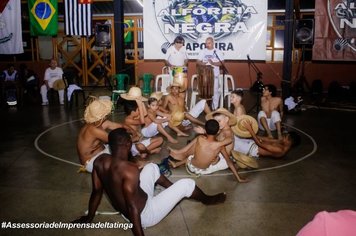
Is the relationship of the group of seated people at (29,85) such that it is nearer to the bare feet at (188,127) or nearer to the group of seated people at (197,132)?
the bare feet at (188,127)

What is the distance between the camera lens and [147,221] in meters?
3.52

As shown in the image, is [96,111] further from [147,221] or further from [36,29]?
[36,29]

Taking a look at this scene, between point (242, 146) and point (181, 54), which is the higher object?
point (181, 54)

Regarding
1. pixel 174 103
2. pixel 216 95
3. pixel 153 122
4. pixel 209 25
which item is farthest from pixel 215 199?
pixel 209 25

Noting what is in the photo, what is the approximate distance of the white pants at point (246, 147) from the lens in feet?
19.9

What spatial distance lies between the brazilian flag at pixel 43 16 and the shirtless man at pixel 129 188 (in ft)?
35.3

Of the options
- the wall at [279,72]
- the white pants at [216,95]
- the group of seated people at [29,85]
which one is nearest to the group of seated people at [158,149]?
the white pants at [216,95]

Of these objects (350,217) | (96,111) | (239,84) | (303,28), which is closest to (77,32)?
(239,84)

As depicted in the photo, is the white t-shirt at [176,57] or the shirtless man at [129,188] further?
the white t-shirt at [176,57]

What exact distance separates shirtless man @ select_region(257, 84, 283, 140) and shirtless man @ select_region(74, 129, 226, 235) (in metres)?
3.46

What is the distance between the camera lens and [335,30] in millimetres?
11109

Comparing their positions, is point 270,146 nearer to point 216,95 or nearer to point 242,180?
point 242,180

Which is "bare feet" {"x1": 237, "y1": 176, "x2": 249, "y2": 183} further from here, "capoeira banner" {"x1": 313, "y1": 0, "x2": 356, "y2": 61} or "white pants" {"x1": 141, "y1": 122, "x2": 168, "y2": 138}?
"capoeira banner" {"x1": 313, "y1": 0, "x2": 356, "y2": 61}

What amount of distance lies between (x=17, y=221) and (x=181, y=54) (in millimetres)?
6594
